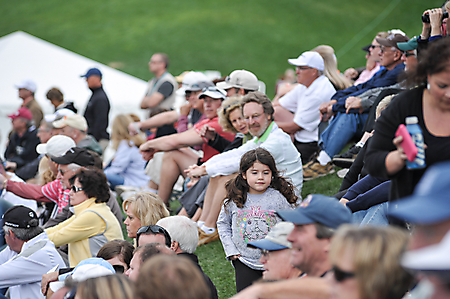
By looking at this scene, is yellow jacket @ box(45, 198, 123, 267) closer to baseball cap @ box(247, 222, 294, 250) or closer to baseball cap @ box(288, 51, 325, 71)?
baseball cap @ box(247, 222, 294, 250)

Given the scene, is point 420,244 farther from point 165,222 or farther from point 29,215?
point 29,215

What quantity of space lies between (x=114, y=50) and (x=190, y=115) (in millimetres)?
14824

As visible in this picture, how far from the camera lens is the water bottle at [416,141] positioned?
1.98 m

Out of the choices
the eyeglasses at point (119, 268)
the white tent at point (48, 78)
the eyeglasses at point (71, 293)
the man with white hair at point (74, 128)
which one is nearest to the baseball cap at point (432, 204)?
the eyeglasses at point (71, 293)

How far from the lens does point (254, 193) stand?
3.71 metres

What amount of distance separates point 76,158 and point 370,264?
4.16 m

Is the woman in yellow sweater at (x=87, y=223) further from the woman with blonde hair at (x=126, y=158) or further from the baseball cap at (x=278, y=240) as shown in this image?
the woman with blonde hair at (x=126, y=158)

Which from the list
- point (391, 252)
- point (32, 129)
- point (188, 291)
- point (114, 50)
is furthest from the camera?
point (114, 50)

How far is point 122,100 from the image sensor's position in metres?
10.1

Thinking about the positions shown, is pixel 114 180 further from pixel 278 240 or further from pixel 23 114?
pixel 278 240

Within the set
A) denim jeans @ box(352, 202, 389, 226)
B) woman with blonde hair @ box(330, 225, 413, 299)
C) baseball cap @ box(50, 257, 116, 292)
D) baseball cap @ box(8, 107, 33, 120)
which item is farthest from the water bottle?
baseball cap @ box(8, 107, 33, 120)

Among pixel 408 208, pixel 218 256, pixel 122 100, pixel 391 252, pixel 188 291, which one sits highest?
pixel 408 208

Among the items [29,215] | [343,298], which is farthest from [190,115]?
[343,298]

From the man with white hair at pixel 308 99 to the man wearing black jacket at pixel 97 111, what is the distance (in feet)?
11.7
